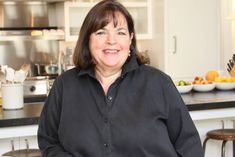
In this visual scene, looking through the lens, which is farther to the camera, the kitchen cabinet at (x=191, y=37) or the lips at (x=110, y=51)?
the kitchen cabinet at (x=191, y=37)

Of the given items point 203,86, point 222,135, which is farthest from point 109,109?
point 203,86

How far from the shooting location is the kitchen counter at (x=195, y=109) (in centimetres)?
252

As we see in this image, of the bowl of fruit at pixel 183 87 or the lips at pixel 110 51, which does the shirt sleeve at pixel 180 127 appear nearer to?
the lips at pixel 110 51

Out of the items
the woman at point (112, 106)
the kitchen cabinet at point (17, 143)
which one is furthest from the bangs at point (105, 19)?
the kitchen cabinet at point (17, 143)

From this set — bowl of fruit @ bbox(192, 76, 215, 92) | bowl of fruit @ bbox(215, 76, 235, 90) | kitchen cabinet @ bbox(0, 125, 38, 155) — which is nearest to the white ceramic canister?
kitchen cabinet @ bbox(0, 125, 38, 155)

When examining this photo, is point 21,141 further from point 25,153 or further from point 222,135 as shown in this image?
point 222,135

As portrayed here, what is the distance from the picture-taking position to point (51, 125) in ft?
6.14

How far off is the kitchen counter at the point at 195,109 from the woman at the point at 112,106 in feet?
2.14

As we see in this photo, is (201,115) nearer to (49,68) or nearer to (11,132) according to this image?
(11,132)

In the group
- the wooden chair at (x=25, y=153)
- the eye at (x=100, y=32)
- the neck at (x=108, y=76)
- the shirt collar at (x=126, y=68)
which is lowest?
the wooden chair at (x=25, y=153)

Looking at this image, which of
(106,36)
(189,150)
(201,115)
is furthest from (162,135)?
(201,115)

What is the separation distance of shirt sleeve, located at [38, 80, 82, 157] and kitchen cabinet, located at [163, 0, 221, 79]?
351 cm

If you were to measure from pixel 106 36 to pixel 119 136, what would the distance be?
1.22 ft

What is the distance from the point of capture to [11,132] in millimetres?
2521
